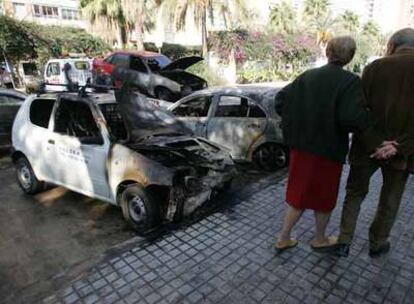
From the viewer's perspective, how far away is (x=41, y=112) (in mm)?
5438

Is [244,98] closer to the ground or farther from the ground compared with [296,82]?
closer to the ground

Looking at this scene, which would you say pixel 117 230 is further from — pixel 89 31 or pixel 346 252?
pixel 89 31

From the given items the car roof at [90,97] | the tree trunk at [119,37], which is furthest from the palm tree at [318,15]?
the car roof at [90,97]

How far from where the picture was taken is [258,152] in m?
6.41

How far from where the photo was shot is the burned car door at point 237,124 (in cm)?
627

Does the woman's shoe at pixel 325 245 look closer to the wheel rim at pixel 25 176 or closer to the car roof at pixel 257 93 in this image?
the car roof at pixel 257 93

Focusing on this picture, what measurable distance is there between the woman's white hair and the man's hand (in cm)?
75

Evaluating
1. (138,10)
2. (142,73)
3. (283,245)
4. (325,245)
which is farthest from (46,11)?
(325,245)

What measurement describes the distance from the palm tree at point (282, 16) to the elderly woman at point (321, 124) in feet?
135

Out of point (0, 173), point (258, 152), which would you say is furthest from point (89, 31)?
point (258, 152)

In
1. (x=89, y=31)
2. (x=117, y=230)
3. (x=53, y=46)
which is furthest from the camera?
(x=89, y=31)

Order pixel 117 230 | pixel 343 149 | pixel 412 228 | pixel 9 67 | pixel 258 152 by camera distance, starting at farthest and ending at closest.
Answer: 1. pixel 9 67
2. pixel 258 152
3. pixel 117 230
4. pixel 412 228
5. pixel 343 149

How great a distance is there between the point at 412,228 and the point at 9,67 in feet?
75.4

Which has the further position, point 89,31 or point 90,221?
point 89,31
